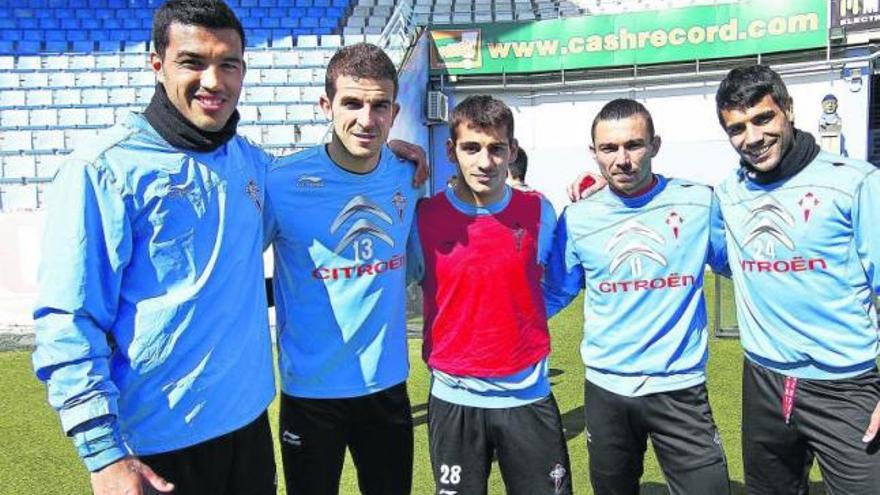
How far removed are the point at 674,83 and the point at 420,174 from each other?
12.5m

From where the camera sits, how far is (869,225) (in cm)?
249

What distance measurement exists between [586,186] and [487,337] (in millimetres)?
847

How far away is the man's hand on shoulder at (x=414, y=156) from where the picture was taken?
2.98 meters

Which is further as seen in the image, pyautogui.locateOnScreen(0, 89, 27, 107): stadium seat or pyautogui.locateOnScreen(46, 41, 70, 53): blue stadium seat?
pyautogui.locateOnScreen(46, 41, 70, 53): blue stadium seat

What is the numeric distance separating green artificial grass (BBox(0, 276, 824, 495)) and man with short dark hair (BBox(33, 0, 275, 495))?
2032mm

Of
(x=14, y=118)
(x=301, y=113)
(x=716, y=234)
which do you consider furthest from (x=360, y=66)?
(x=14, y=118)

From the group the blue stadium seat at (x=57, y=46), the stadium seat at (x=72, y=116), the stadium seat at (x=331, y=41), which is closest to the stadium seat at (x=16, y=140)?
the stadium seat at (x=72, y=116)

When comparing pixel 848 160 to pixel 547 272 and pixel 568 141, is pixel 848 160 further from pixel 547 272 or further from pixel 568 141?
pixel 568 141

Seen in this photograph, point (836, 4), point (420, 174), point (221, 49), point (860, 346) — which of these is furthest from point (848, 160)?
point (836, 4)

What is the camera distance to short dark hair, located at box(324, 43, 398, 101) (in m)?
2.59

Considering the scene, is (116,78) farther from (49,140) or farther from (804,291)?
(804,291)

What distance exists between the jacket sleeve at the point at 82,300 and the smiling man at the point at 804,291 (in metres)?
2.21

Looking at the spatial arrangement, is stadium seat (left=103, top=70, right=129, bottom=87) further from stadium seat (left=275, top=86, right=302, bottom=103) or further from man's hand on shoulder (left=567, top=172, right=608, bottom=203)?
man's hand on shoulder (left=567, top=172, right=608, bottom=203)

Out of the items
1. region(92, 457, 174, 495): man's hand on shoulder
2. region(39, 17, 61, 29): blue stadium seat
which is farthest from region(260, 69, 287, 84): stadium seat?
region(92, 457, 174, 495): man's hand on shoulder
